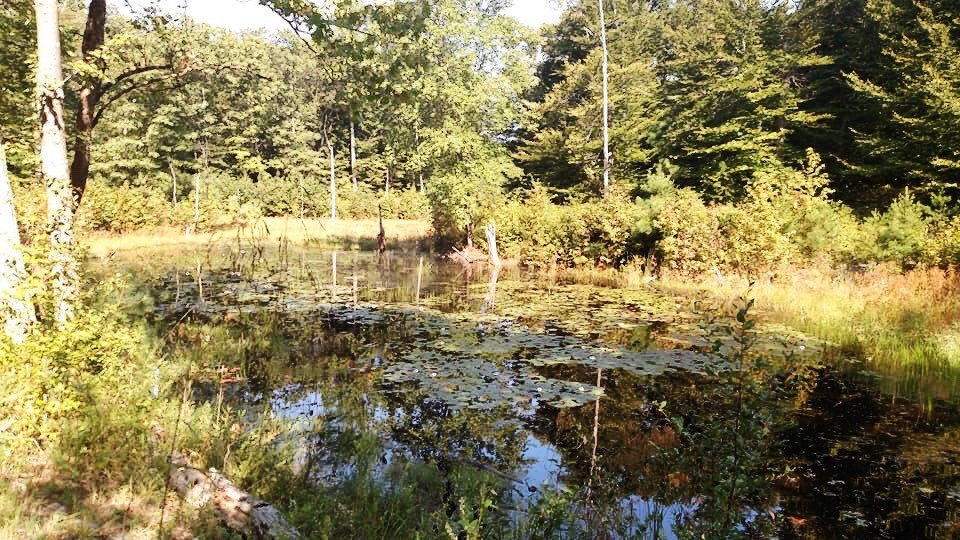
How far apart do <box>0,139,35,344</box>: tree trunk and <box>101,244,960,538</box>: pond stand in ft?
3.86

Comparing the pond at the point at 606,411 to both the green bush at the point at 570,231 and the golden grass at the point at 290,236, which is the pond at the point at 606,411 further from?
the golden grass at the point at 290,236

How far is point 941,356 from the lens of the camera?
7.90 meters

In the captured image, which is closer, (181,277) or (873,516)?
(873,516)

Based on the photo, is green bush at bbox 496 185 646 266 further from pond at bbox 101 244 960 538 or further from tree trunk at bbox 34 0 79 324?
tree trunk at bbox 34 0 79 324

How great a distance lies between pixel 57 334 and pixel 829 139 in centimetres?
3411

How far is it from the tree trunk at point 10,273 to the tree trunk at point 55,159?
213 millimetres

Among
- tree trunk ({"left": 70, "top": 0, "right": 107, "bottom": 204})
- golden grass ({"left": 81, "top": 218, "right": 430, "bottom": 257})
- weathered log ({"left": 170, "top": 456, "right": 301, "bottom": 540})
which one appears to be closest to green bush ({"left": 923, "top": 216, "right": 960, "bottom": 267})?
weathered log ({"left": 170, "top": 456, "right": 301, "bottom": 540})

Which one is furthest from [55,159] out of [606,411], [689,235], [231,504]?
[689,235]

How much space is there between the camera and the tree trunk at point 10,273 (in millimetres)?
3829

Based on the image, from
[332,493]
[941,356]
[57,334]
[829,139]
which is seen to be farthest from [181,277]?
[829,139]

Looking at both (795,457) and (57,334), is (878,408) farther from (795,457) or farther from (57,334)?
(57,334)

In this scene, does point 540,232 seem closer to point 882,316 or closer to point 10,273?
point 882,316

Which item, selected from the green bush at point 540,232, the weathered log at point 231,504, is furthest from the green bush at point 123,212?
the weathered log at point 231,504

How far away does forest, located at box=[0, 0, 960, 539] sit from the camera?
3.70m
